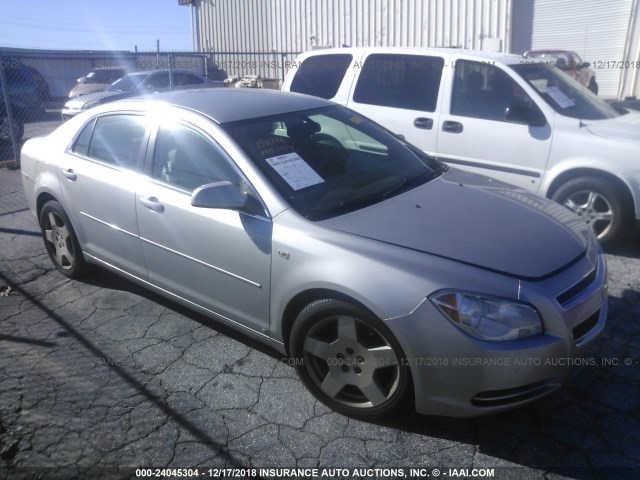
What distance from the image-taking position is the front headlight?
2.56 meters

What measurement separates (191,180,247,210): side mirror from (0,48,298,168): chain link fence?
7.26 m

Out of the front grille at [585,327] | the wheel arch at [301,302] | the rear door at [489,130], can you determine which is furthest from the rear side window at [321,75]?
the front grille at [585,327]

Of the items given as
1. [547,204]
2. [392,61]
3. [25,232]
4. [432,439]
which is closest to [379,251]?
[432,439]

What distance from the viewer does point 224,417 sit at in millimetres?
3070

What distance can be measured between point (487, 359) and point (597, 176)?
3.24 meters

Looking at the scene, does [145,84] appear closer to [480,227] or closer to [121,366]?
[121,366]

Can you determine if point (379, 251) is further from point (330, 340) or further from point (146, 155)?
point (146, 155)

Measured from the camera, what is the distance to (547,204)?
360cm

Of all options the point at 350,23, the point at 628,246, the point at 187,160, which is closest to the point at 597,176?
the point at 628,246

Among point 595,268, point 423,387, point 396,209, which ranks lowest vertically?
point 423,387

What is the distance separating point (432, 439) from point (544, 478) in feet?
1.74

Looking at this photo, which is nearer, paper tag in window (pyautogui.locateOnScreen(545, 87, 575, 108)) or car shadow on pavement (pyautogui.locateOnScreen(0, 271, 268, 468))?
car shadow on pavement (pyautogui.locateOnScreen(0, 271, 268, 468))

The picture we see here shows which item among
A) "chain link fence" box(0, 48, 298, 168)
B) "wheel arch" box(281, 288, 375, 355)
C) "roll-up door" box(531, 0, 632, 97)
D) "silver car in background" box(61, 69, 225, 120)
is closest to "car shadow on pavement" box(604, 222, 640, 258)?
"wheel arch" box(281, 288, 375, 355)

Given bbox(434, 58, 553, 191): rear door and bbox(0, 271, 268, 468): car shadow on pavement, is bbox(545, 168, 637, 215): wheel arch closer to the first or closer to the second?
bbox(434, 58, 553, 191): rear door
